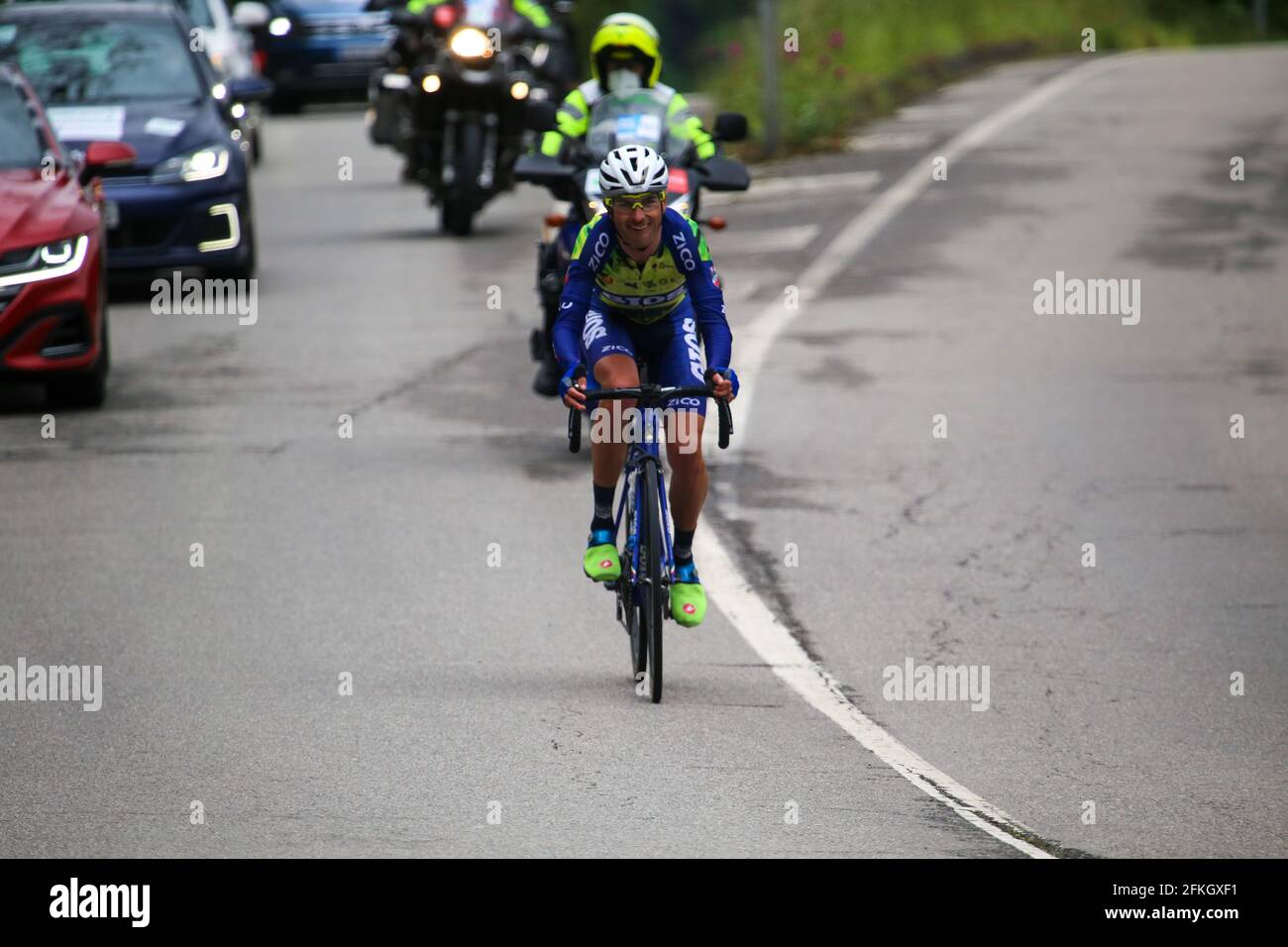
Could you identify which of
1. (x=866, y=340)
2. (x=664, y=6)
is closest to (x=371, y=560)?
(x=866, y=340)

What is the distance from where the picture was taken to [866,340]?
16875 millimetres

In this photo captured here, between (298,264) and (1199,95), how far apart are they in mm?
13518

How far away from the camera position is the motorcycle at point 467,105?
21.8 meters

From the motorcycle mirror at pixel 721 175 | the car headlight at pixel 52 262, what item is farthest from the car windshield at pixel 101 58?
the motorcycle mirror at pixel 721 175

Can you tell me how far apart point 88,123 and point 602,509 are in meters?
10.1

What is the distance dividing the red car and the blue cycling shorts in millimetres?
5661

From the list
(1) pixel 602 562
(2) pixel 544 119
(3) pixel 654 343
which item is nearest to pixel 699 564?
(3) pixel 654 343

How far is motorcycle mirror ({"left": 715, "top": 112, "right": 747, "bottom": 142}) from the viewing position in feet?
42.5

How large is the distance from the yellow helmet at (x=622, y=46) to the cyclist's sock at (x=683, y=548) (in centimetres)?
437

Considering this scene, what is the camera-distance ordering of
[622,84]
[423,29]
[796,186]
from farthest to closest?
[796,186]
[423,29]
[622,84]

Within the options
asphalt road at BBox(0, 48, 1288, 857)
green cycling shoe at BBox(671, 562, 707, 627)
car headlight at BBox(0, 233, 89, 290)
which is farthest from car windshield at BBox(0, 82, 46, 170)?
green cycling shoe at BBox(671, 562, 707, 627)

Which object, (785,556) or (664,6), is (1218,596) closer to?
(785,556)

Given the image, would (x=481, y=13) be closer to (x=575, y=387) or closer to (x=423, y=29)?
(x=423, y=29)

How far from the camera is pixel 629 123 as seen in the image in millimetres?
12758
